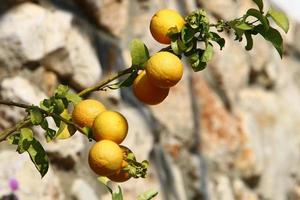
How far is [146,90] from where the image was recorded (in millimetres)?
773

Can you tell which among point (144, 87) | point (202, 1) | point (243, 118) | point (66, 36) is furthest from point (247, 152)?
point (144, 87)

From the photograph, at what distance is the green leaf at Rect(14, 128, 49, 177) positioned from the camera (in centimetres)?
76

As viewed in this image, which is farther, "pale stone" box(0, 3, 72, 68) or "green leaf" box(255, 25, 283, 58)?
"pale stone" box(0, 3, 72, 68)

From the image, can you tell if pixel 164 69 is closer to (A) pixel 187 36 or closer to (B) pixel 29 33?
(A) pixel 187 36

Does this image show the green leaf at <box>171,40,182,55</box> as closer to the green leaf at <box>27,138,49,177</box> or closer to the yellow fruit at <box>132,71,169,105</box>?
the yellow fruit at <box>132,71,169,105</box>

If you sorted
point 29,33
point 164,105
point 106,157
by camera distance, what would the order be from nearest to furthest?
1. point 106,157
2. point 29,33
3. point 164,105

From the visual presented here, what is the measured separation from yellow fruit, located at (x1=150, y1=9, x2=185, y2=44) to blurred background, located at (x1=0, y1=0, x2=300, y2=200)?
22.8 inches

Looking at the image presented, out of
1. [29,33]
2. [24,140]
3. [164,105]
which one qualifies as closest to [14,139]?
[24,140]

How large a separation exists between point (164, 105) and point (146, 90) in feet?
3.74

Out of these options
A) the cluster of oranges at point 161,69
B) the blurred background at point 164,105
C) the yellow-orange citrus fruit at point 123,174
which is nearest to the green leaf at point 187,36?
the cluster of oranges at point 161,69

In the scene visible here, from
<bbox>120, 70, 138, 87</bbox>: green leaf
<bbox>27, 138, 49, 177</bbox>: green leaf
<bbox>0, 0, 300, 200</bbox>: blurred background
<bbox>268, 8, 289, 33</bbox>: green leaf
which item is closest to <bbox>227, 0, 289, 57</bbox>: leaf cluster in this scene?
<bbox>268, 8, 289, 33</bbox>: green leaf

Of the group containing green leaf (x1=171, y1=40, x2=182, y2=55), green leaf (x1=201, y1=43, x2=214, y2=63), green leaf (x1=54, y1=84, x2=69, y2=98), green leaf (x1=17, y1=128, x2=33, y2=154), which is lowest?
green leaf (x1=17, y1=128, x2=33, y2=154)

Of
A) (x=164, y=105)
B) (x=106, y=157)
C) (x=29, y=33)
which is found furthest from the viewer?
(x=164, y=105)

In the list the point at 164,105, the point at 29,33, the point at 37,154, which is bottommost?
the point at 164,105
